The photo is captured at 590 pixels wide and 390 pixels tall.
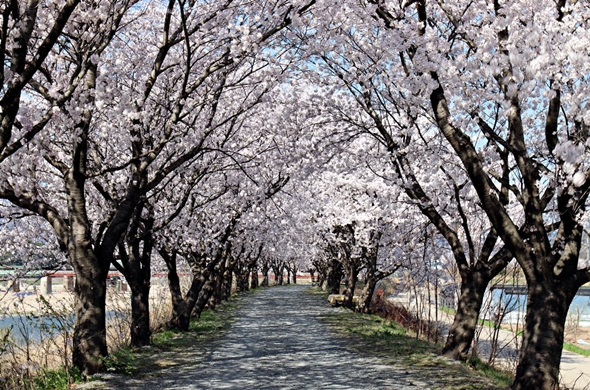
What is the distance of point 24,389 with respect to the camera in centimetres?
822

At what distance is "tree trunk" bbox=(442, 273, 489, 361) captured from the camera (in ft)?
38.5

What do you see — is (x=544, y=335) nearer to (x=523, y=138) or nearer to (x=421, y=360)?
(x=523, y=138)

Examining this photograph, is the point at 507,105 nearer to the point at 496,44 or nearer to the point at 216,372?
the point at 496,44

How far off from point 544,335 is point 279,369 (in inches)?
195

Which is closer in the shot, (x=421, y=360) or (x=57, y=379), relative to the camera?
(x=57, y=379)

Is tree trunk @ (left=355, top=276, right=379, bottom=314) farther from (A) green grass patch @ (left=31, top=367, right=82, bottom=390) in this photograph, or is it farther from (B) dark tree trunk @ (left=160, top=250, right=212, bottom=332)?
(A) green grass patch @ (left=31, top=367, right=82, bottom=390)

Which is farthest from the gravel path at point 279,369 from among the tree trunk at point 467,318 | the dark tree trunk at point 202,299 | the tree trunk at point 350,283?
the tree trunk at point 350,283

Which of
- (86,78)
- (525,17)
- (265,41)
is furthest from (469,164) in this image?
(86,78)

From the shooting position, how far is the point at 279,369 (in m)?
10.9

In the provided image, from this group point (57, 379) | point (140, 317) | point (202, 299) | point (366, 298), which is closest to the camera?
point (57, 379)

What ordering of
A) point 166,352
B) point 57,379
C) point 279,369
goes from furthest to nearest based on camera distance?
point 166,352, point 279,369, point 57,379

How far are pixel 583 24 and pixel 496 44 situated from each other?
1.12 meters

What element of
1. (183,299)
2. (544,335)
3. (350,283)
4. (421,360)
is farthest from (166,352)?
(350,283)

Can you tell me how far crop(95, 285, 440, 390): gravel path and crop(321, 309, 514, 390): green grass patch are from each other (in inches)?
12.8
